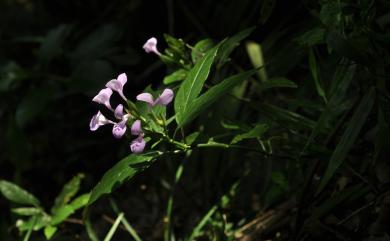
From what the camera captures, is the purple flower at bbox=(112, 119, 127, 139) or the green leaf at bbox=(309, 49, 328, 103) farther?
the green leaf at bbox=(309, 49, 328, 103)

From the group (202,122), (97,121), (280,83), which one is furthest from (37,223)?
(280,83)

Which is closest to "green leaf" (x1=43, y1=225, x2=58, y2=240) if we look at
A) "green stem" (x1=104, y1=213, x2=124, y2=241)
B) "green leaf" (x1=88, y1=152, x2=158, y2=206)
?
"green stem" (x1=104, y1=213, x2=124, y2=241)

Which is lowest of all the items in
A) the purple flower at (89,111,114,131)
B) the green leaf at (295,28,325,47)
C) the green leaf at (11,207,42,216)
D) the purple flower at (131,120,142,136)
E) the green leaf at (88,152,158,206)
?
the green leaf at (11,207,42,216)

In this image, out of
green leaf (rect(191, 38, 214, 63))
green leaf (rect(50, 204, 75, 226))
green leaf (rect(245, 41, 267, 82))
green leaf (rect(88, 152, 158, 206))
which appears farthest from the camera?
green leaf (rect(245, 41, 267, 82))

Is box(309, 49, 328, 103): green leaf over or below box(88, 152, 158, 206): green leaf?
below

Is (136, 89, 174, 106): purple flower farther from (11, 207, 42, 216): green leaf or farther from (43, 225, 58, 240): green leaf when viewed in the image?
(11, 207, 42, 216): green leaf

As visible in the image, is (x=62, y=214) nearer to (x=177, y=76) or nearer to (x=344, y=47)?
(x=177, y=76)

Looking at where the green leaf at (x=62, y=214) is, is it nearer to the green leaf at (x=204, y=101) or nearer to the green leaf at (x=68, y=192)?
the green leaf at (x=68, y=192)

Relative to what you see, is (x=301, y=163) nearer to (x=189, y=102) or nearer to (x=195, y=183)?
(x=189, y=102)

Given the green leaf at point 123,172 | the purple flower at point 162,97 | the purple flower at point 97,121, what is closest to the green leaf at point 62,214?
the green leaf at point 123,172
